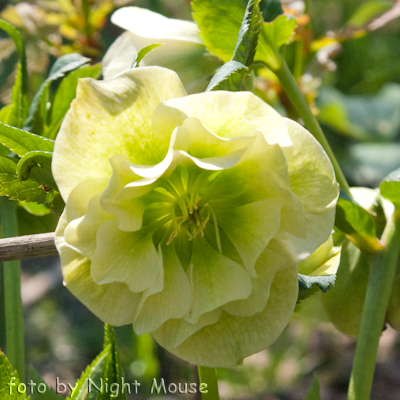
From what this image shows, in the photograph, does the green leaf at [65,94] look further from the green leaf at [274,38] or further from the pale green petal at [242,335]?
the pale green petal at [242,335]

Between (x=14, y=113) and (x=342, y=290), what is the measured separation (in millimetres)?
423

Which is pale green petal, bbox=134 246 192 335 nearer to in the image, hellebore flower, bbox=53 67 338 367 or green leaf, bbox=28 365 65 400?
hellebore flower, bbox=53 67 338 367

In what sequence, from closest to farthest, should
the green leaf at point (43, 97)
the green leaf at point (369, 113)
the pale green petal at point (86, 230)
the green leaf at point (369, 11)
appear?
the pale green petal at point (86, 230) → the green leaf at point (43, 97) → the green leaf at point (369, 11) → the green leaf at point (369, 113)

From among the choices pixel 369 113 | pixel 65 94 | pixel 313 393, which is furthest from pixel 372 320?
pixel 369 113

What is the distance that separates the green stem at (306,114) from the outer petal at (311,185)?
0.16 meters

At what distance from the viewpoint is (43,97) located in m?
0.54

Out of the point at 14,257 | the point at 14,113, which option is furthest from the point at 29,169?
the point at 14,113

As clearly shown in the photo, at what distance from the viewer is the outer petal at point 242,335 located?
365 mm

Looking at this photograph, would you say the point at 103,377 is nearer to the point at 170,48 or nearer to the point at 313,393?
the point at 313,393

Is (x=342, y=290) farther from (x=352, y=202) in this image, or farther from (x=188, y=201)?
(x=188, y=201)

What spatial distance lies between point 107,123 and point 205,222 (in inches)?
4.5

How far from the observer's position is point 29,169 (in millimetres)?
397

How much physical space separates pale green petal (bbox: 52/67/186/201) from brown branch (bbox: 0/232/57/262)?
67 millimetres

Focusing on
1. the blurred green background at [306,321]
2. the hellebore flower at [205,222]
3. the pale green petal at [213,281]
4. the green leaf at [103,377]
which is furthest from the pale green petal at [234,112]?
the blurred green background at [306,321]
